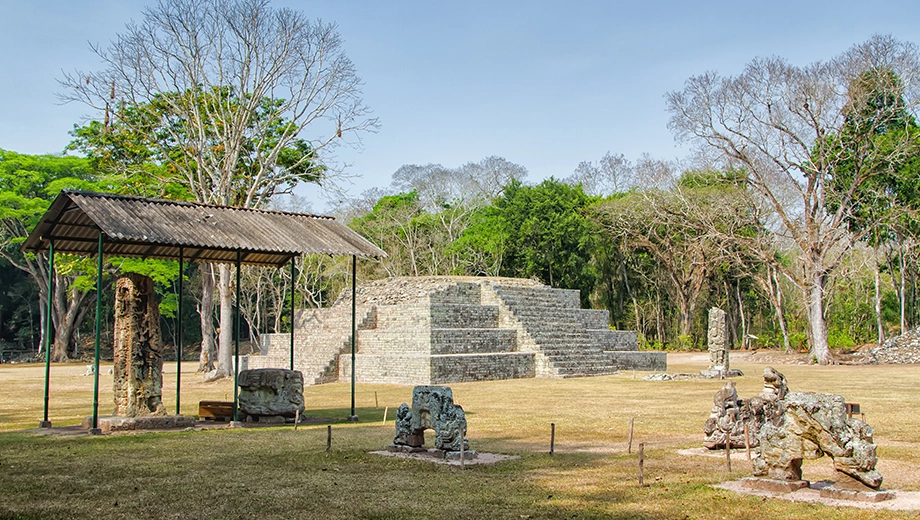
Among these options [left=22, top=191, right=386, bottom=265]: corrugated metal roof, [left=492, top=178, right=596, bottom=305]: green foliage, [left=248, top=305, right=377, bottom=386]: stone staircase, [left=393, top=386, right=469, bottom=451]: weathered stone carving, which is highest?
[left=492, top=178, right=596, bottom=305]: green foliage

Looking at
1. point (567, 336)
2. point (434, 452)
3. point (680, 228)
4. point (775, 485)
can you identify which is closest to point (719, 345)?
point (567, 336)

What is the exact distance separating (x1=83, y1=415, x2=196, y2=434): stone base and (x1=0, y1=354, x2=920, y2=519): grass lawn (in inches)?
20.7

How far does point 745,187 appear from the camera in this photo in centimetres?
3681

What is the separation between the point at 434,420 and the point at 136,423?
535cm

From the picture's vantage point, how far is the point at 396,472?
880 cm

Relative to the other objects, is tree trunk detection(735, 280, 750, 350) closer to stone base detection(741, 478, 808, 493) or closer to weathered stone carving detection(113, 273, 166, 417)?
weathered stone carving detection(113, 273, 166, 417)

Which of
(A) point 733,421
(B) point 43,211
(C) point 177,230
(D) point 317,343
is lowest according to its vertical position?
(A) point 733,421

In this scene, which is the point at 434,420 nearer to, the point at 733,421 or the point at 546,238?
the point at 733,421

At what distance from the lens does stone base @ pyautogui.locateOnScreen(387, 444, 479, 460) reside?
955 cm

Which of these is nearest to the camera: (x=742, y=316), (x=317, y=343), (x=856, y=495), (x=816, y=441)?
(x=856, y=495)

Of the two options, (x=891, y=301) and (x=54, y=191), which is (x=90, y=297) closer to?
(x=54, y=191)

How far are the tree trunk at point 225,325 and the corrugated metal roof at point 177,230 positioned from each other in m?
9.46

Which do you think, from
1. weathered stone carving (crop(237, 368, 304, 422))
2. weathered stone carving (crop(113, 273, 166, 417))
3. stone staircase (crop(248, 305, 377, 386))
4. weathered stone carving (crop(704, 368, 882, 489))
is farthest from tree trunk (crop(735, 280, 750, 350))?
weathered stone carving (crop(704, 368, 882, 489))

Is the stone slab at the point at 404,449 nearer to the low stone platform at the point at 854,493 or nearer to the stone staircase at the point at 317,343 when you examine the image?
the low stone platform at the point at 854,493
